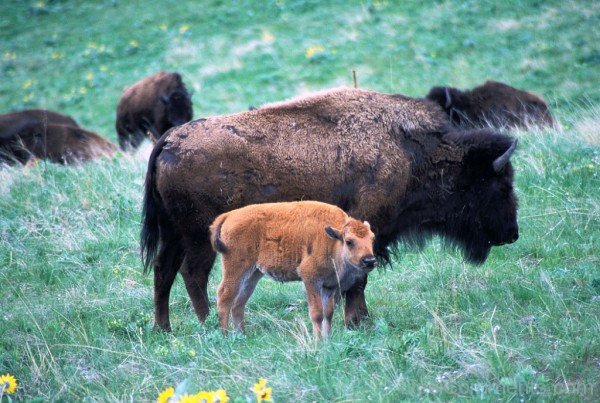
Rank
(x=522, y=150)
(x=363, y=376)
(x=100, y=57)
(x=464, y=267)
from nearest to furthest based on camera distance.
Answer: (x=363, y=376) → (x=464, y=267) → (x=522, y=150) → (x=100, y=57)

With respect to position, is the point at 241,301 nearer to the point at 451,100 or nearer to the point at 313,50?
the point at 451,100

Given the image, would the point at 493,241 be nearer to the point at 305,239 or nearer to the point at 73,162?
the point at 305,239

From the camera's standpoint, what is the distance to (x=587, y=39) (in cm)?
2264

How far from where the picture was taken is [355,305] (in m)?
6.66

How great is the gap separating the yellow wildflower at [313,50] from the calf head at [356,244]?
2113 centimetres

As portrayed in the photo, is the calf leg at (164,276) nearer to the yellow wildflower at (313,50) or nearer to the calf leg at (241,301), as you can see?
the calf leg at (241,301)

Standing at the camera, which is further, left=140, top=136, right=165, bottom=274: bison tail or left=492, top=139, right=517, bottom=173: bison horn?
left=492, top=139, right=517, bottom=173: bison horn

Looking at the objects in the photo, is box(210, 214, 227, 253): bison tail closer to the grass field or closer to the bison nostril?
the grass field

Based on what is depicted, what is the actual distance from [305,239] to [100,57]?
26.7m

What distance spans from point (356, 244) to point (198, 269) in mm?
1843

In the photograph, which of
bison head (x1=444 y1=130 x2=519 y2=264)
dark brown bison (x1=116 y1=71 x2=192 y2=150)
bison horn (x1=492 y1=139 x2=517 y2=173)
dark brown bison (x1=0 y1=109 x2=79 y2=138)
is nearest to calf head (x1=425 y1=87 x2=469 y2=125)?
bison head (x1=444 y1=130 x2=519 y2=264)

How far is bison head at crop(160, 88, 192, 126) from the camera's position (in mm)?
18031

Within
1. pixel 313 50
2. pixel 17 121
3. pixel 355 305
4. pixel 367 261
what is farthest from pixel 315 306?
pixel 313 50

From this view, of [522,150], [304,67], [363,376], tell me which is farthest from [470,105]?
[304,67]
